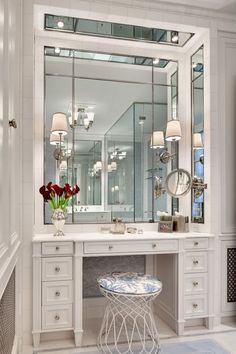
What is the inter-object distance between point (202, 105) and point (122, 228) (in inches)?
58.7

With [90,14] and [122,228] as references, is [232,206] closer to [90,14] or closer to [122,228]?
[122,228]

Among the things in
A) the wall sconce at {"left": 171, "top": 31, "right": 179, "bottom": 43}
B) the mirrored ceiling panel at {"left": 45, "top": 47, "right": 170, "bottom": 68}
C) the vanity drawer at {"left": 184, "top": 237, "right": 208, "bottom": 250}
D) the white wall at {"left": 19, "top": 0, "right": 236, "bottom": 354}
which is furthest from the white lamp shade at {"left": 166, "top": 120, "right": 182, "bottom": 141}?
the vanity drawer at {"left": 184, "top": 237, "right": 208, "bottom": 250}

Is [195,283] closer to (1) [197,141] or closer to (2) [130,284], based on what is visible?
(2) [130,284]

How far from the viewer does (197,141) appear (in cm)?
329

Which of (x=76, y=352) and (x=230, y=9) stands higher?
(x=230, y=9)

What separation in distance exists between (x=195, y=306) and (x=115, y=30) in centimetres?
280

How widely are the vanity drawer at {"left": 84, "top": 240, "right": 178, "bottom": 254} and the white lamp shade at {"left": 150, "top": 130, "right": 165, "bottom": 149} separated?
1.09 m

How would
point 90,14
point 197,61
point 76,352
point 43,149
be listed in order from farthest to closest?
point 197,61 → point 43,149 → point 90,14 → point 76,352

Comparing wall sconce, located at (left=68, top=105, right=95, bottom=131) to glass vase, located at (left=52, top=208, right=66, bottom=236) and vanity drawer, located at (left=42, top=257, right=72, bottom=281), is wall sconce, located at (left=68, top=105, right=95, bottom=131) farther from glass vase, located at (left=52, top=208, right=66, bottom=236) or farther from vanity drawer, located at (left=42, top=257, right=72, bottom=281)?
vanity drawer, located at (left=42, top=257, right=72, bottom=281)

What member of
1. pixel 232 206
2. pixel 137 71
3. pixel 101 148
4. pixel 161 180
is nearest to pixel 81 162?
pixel 101 148

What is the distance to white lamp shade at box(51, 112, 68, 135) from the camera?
118 inches

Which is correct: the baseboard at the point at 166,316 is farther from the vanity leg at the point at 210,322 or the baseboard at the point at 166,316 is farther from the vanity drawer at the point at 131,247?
the vanity drawer at the point at 131,247

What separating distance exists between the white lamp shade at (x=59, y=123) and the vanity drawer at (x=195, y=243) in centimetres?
156

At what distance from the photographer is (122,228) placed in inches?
121
